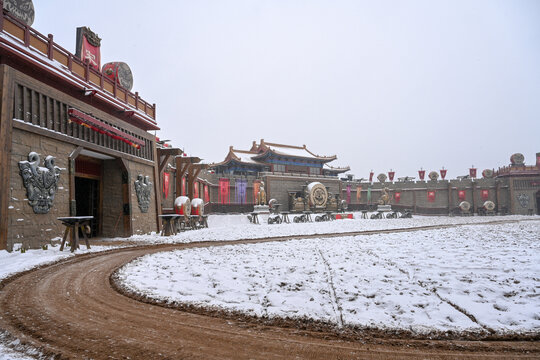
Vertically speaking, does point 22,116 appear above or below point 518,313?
above

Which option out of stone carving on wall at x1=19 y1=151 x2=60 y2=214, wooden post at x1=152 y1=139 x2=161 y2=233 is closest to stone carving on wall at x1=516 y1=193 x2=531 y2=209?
wooden post at x1=152 y1=139 x2=161 y2=233

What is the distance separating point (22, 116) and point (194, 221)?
32.9 ft

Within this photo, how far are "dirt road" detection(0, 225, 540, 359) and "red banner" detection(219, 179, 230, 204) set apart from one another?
25.0 metres

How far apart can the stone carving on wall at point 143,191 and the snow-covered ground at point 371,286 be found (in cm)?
710

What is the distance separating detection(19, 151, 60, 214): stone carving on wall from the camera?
298 inches

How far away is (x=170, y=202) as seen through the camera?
Answer: 18.1 meters

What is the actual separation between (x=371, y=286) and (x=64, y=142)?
9.27m

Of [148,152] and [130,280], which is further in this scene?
[148,152]

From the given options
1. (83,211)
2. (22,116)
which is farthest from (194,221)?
(22,116)

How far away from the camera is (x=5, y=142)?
6.97 m

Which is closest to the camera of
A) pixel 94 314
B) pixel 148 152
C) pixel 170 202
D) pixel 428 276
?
pixel 94 314

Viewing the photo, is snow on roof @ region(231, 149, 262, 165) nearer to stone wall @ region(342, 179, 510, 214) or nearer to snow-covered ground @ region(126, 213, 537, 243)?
snow-covered ground @ region(126, 213, 537, 243)

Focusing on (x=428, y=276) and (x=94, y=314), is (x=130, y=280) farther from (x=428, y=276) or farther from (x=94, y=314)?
(x=428, y=276)

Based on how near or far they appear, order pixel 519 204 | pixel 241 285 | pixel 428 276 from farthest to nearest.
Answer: pixel 519 204
pixel 428 276
pixel 241 285
